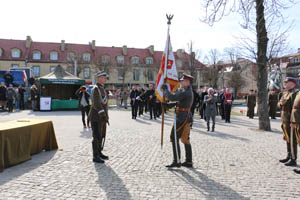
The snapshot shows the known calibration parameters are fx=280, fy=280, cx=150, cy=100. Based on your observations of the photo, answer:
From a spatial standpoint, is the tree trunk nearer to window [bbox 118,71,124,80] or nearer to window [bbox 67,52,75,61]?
window [bbox 67,52,75,61]

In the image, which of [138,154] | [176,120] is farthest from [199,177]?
[138,154]

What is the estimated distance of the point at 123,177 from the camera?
5184mm

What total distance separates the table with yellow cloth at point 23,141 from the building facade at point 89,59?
42426mm

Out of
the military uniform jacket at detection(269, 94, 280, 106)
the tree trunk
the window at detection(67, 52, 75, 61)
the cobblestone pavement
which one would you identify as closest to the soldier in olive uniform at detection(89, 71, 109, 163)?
the cobblestone pavement

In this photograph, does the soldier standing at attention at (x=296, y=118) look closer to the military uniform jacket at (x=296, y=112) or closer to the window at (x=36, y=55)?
the military uniform jacket at (x=296, y=112)

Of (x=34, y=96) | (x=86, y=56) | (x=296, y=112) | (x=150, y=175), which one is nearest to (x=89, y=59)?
(x=86, y=56)

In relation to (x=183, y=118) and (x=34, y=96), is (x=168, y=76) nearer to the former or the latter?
(x=183, y=118)

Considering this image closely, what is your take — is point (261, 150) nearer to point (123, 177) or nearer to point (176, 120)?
point (176, 120)

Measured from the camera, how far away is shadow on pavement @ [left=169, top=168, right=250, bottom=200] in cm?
434

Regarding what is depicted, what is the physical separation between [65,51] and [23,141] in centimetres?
5318

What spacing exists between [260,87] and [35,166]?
9.54m

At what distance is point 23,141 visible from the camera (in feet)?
20.1

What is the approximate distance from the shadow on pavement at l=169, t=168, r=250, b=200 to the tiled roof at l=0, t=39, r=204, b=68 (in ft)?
152

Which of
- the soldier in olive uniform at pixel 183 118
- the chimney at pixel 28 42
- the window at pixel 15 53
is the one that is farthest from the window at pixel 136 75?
the soldier in olive uniform at pixel 183 118
